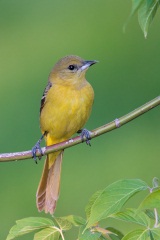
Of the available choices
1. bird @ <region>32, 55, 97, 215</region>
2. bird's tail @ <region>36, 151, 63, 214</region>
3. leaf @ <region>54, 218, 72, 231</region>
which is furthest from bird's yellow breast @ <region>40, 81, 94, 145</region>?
leaf @ <region>54, 218, 72, 231</region>

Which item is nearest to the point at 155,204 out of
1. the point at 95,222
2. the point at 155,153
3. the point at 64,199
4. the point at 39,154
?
the point at 95,222

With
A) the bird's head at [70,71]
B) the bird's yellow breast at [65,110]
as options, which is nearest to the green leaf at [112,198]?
the bird's yellow breast at [65,110]

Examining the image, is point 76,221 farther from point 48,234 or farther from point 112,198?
point 112,198

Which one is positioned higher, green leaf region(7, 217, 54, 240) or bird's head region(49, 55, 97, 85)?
bird's head region(49, 55, 97, 85)

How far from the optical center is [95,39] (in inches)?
417

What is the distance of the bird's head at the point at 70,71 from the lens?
4.82 meters

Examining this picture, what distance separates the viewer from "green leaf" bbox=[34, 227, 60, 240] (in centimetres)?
270

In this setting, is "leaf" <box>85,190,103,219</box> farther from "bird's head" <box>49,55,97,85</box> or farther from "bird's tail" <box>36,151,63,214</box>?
"bird's head" <box>49,55,97,85</box>

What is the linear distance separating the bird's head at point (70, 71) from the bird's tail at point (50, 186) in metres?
0.49

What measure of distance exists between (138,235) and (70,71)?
2.60 metres

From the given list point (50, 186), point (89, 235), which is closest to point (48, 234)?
point (89, 235)

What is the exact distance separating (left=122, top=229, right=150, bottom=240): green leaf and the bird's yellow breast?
6.86ft

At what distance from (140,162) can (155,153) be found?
22 centimetres

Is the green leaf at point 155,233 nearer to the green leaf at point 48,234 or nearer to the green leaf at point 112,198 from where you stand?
the green leaf at point 112,198
